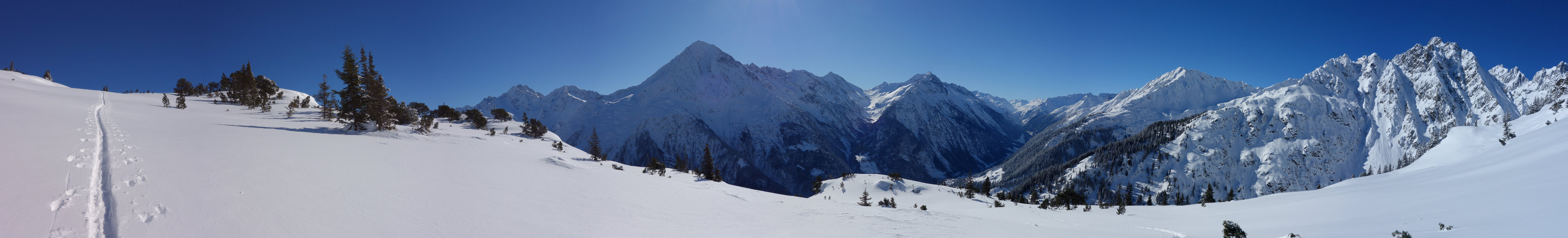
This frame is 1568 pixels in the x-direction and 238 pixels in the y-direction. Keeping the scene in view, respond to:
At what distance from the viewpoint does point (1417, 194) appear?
11.8 m

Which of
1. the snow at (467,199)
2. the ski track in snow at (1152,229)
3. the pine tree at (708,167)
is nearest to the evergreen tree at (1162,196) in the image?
the pine tree at (708,167)

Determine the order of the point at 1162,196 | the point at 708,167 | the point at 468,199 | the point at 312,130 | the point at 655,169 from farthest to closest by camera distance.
A: the point at 1162,196 → the point at 708,167 → the point at 655,169 → the point at 312,130 → the point at 468,199

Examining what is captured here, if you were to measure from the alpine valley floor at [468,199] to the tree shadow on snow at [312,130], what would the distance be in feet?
0.97

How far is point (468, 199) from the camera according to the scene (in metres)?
7.78


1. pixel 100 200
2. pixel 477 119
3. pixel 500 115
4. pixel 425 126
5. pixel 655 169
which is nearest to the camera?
pixel 100 200

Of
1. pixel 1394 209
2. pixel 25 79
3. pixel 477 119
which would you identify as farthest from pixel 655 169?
pixel 25 79

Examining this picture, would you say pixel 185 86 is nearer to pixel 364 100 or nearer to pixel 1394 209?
pixel 364 100

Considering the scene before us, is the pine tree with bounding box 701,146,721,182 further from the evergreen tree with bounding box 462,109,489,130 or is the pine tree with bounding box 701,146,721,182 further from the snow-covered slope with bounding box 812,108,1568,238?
the snow-covered slope with bounding box 812,108,1568,238

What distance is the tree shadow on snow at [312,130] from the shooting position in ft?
55.4

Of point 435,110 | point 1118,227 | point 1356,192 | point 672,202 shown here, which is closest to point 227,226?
point 672,202

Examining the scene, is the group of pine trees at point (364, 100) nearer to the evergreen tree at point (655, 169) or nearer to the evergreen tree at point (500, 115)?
the evergreen tree at point (655, 169)

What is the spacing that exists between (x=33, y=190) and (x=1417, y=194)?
1039 inches

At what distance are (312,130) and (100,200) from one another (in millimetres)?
17515

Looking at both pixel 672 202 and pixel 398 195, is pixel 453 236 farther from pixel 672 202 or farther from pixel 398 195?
pixel 672 202
